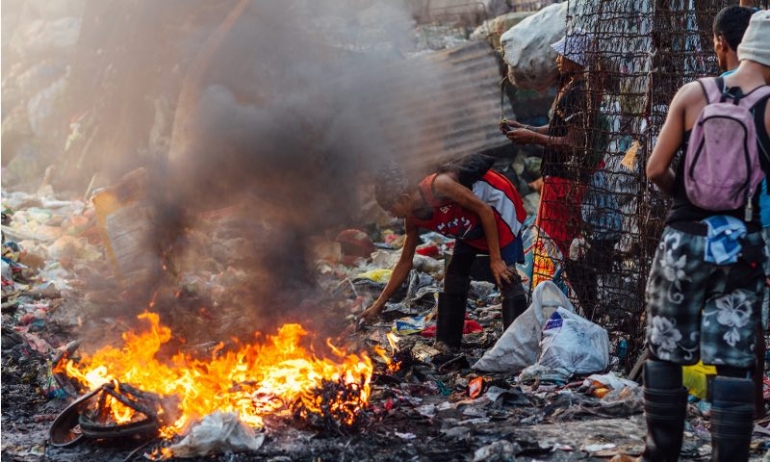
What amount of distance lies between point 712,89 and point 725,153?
0.28 meters

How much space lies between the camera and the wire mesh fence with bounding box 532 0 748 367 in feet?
17.2

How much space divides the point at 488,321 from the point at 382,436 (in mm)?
2932

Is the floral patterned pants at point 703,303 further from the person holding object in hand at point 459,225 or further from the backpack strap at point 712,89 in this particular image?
the person holding object in hand at point 459,225

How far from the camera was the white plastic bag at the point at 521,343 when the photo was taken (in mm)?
5449

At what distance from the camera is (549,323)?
5.38m

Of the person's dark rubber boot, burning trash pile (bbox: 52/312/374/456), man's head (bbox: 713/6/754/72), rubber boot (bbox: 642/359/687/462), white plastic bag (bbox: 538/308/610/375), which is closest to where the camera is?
rubber boot (bbox: 642/359/687/462)

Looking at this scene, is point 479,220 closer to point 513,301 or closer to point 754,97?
point 513,301

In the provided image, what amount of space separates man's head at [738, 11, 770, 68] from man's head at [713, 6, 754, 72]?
0.74ft

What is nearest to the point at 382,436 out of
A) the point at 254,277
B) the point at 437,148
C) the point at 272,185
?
the point at 254,277

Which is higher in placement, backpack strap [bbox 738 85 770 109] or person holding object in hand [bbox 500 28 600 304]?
backpack strap [bbox 738 85 770 109]

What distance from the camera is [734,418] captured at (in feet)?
10.5

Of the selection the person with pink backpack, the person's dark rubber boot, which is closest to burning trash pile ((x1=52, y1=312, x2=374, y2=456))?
the person's dark rubber boot

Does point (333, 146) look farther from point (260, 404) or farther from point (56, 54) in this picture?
point (56, 54)

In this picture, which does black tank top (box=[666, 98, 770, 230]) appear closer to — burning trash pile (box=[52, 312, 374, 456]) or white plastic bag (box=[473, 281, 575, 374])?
burning trash pile (box=[52, 312, 374, 456])
